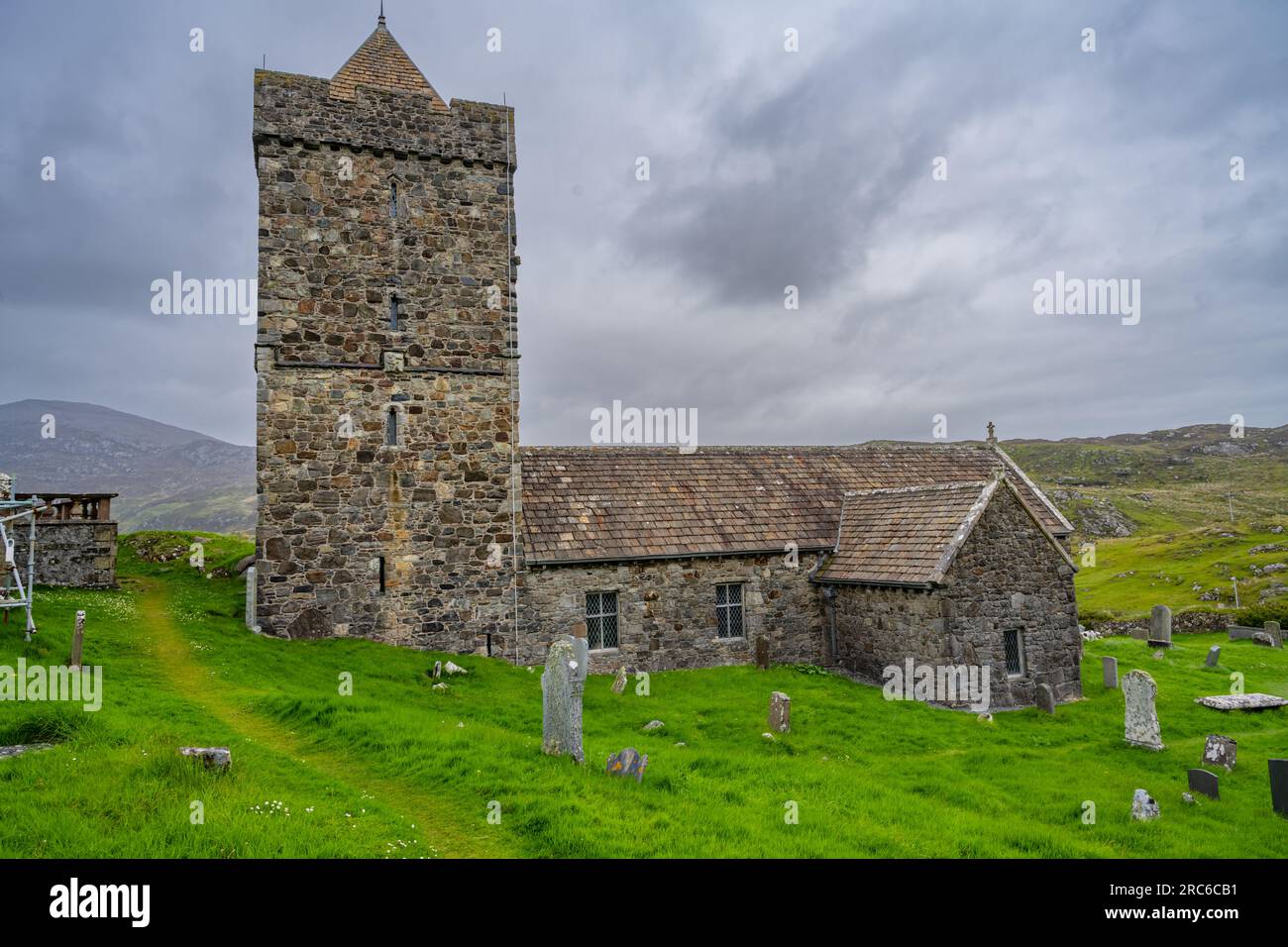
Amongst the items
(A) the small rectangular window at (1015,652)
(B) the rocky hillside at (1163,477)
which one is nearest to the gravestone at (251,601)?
(A) the small rectangular window at (1015,652)

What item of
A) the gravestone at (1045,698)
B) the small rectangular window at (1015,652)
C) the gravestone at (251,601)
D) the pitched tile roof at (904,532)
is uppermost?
the pitched tile roof at (904,532)

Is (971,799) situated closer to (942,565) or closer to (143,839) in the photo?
(942,565)

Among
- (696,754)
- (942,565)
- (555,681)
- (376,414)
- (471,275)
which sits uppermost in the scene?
(471,275)

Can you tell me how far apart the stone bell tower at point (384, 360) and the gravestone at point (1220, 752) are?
51.9 ft

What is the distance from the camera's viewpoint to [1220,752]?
12781 mm

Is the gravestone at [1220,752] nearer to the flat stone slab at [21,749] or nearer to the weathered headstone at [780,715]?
the weathered headstone at [780,715]

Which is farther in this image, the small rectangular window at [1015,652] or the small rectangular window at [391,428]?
the small rectangular window at [391,428]

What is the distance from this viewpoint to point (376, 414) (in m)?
18.3

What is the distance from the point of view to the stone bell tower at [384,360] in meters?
17.5
